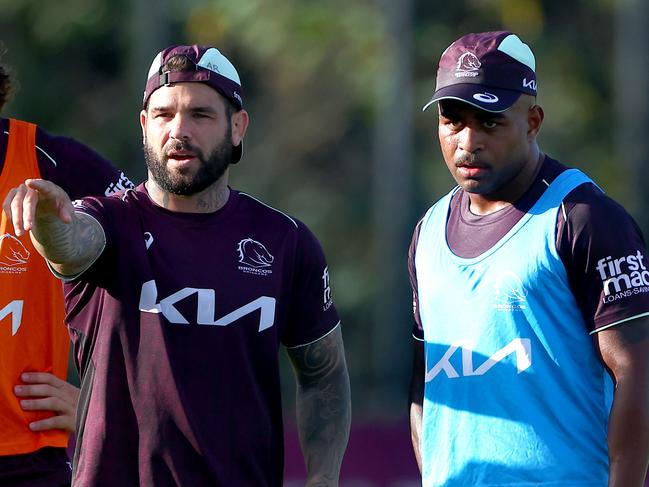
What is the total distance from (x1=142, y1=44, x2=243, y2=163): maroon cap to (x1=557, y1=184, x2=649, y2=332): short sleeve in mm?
1339

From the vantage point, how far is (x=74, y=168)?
5871 millimetres

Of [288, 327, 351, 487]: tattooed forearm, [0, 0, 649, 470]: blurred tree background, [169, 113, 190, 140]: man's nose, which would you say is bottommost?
[288, 327, 351, 487]: tattooed forearm

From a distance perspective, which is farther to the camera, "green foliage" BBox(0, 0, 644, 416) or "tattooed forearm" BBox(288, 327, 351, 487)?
"green foliage" BBox(0, 0, 644, 416)

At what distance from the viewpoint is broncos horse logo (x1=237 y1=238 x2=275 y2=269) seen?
5.47 metres

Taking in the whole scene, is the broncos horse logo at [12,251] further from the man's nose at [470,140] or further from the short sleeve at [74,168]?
the man's nose at [470,140]

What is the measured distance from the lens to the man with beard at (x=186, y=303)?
5223 mm

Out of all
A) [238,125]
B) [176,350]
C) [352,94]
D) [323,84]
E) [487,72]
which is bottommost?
[176,350]

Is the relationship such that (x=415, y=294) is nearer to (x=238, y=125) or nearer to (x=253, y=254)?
(x=253, y=254)

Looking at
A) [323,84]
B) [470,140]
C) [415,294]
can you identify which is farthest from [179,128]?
[323,84]

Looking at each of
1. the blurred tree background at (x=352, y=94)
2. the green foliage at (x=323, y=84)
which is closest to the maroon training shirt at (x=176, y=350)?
the blurred tree background at (x=352, y=94)

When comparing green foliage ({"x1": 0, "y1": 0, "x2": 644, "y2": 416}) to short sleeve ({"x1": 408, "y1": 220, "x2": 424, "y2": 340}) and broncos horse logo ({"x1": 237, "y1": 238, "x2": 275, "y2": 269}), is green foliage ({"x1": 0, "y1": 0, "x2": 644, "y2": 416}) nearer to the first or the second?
short sleeve ({"x1": 408, "y1": 220, "x2": 424, "y2": 340})

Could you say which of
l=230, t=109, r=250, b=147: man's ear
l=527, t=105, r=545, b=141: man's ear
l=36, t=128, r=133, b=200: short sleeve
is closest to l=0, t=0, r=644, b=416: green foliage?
l=36, t=128, r=133, b=200: short sleeve

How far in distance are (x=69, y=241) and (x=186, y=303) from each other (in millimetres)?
521

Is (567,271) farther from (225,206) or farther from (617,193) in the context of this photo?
(617,193)
